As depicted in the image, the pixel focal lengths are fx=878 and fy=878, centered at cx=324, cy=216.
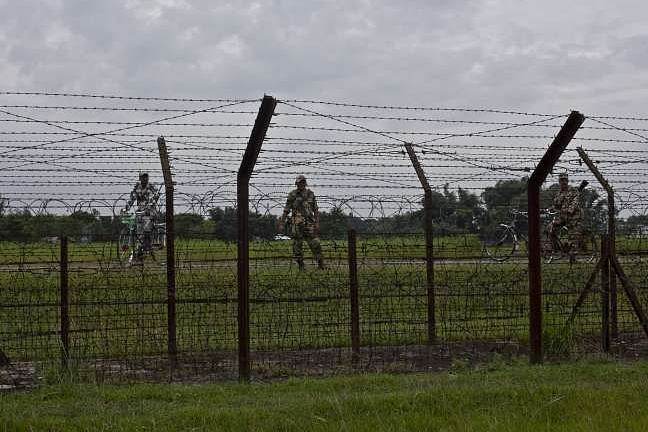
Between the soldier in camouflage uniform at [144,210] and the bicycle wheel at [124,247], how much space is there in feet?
0.30

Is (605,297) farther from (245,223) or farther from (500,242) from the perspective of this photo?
(245,223)

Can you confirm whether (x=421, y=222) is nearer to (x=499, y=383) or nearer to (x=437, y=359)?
(x=437, y=359)

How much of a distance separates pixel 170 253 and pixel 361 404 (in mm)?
2764

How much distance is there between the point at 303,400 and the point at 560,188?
753cm

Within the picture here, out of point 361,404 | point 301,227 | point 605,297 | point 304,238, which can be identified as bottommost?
point 361,404

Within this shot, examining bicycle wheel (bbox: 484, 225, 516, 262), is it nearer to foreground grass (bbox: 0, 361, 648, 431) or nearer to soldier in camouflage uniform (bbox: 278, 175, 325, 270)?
soldier in camouflage uniform (bbox: 278, 175, 325, 270)

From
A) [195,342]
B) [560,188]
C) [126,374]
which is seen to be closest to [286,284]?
[195,342]

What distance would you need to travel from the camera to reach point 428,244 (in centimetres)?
925

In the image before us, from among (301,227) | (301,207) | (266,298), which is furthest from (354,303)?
(301,207)

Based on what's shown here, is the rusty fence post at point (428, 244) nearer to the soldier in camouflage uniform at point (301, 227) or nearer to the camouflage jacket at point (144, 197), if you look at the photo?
the soldier in camouflage uniform at point (301, 227)

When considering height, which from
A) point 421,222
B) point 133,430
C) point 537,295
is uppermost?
point 421,222

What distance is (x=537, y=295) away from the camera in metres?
8.27

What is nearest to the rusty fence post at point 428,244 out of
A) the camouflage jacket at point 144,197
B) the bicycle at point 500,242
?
the bicycle at point 500,242

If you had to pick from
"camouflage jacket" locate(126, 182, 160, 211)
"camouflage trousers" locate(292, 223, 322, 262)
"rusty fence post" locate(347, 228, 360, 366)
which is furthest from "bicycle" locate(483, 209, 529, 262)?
"camouflage jacket" locate(126, 182, 160, 211)
